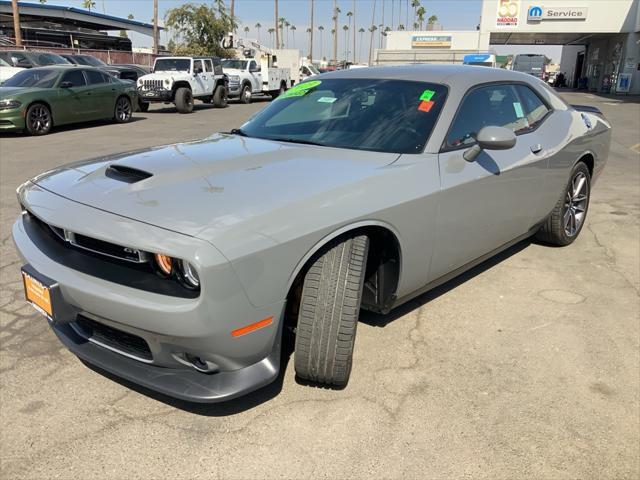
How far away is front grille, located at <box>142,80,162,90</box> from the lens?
18.1 meters

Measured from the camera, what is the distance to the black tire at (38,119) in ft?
38.1

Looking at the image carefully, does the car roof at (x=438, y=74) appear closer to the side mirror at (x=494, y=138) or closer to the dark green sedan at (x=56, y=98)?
the side mirror at (x=494, y=138)

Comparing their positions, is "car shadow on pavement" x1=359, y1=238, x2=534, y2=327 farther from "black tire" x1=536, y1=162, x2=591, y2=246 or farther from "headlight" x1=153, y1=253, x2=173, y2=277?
"headlight" x1=153, y1=253, x2=173, y2=277

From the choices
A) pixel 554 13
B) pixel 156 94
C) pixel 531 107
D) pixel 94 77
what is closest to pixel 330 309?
pixel 531 107

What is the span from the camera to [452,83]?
11.1 ft

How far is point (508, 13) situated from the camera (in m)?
39.8

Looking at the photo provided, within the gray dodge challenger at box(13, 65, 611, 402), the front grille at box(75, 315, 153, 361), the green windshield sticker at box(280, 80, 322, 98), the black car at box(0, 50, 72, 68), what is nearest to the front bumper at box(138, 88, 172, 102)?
the black car at box(0, 50, 72, 68)

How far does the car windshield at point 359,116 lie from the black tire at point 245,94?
1981 cm

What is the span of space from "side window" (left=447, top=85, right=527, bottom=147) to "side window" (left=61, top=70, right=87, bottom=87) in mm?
11507

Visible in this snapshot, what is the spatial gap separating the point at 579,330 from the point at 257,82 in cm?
2224

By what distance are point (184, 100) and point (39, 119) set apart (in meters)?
6.67

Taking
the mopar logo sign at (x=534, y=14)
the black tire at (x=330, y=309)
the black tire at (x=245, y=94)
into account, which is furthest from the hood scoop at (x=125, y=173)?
the mopar logo sign at (x=534, y=14)

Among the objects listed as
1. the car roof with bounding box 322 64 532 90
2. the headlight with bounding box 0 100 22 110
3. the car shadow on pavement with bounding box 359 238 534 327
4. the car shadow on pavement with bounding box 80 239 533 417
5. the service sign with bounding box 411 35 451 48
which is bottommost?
the car shadow on pavement with bounding box 80 239 533 417

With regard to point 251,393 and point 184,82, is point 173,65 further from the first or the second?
point 251,393
